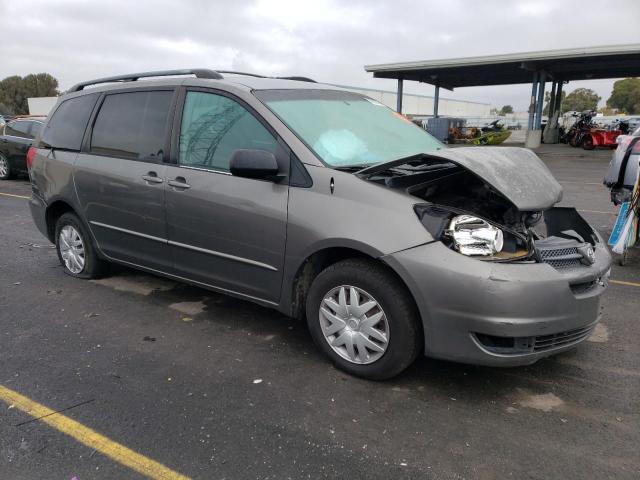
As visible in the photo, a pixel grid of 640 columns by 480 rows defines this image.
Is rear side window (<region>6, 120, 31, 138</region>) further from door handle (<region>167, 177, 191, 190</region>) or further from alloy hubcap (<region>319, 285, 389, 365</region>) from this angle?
alloy hubcap (<region>319, 285, 389, 365</region>)

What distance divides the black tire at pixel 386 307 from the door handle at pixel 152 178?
1.61 metres

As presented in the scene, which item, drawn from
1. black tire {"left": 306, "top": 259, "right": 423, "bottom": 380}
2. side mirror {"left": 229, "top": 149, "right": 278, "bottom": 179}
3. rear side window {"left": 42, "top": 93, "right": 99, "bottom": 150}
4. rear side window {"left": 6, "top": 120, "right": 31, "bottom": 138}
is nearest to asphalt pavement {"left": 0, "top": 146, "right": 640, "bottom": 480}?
black tire {"left": 306, "top": 259, "right": 423, "bottom": 380}

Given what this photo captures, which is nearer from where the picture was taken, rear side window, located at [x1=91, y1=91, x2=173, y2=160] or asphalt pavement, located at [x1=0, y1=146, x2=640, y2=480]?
asphalt pavement, located at [x1=0, y1=146, x2=640, y2=480]

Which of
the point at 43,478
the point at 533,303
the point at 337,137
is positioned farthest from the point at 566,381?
the point at 43,478

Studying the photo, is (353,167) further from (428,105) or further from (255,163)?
(428,105)

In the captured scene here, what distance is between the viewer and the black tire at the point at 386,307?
9.64 feet

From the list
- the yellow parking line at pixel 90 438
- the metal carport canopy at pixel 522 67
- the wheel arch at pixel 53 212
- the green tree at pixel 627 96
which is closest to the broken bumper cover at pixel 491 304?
the yellow parking line at pixel 90 438

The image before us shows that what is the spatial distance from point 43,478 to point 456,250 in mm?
2290

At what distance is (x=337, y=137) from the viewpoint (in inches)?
144

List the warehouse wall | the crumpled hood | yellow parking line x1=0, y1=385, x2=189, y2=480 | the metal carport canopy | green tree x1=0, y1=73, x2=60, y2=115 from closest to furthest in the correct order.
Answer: yellow parking line x1=0, y1=385, x2=189, y2=480 → the crumpled hood → the metal carport canopy → the warehouse wall → green tree x1=0, y1=73, x2=60, y2=115

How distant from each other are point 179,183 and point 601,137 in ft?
90.0

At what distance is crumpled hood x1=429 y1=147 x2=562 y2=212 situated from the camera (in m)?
2.92

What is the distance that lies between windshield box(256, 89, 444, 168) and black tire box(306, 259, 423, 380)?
2.33 feet

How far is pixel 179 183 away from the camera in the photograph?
12.7ft
